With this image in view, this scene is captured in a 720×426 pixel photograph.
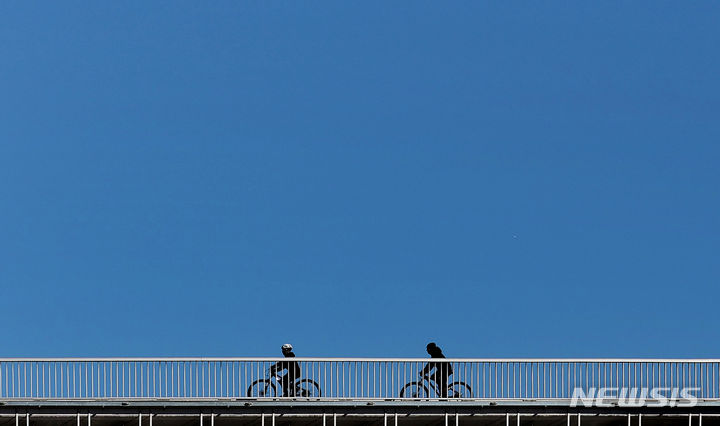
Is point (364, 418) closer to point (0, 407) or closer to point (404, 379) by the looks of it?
point (404, 379)

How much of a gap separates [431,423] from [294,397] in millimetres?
4338

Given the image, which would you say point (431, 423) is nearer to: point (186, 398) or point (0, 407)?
point (186, 398)

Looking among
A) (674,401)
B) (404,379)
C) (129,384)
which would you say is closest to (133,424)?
(129,384)

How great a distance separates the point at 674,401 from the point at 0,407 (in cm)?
1969

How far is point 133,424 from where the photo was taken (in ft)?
154

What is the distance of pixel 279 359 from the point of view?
46.6 meters

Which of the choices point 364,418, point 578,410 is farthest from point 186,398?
point 578,410

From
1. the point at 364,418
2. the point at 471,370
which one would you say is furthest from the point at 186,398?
the point at 471,370

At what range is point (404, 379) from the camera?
47.0 meters

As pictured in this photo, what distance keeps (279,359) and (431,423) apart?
5.00 m

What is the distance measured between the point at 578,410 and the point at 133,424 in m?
13.1

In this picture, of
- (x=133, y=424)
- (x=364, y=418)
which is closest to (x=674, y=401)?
(x=364, y=418)

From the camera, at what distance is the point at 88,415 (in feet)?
151

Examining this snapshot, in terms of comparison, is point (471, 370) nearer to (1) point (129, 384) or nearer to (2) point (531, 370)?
(2) point (531, 370)
